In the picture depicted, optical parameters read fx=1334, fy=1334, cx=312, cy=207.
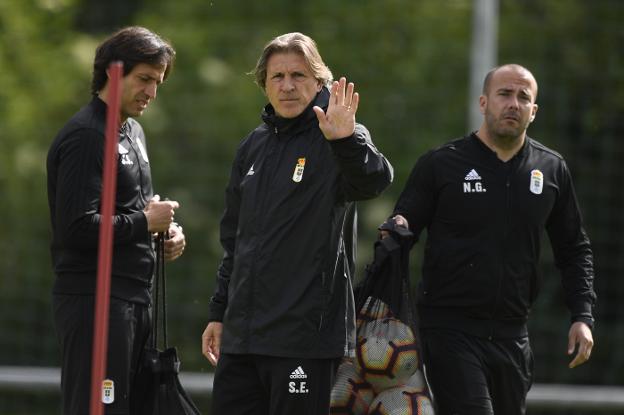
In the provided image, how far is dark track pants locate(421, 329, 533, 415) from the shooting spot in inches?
244

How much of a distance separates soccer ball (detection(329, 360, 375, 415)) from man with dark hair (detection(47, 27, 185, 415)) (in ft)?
2.89

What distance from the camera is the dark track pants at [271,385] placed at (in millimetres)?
5445

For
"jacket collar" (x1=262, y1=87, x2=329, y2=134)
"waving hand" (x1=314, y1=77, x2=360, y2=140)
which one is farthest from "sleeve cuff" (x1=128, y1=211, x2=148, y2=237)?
"waving hand" (x1=314, y1=77, x2=360, y2=140)

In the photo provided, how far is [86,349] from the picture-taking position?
5711 millimetres

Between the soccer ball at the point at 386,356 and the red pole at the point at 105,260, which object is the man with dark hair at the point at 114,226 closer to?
the soccer ball at the point at 386,356

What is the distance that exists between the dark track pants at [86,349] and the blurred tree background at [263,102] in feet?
15.5

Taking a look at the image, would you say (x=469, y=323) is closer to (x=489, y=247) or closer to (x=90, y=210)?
(x=489, y=247)

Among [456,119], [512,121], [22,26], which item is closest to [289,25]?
[456,119]

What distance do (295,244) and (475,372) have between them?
4.12 feet

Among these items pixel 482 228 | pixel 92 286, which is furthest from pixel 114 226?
pixel 482 228

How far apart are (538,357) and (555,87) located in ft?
6.94

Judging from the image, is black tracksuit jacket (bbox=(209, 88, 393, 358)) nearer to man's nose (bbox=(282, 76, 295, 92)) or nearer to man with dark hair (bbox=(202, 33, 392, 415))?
man with dark hair (bbox=(202, 33, 392, 415))

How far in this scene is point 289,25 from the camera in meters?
11.6

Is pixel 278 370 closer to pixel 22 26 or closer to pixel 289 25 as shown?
pixel 289 25
